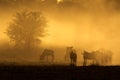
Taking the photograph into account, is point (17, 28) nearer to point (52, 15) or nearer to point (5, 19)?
point (5, 19)

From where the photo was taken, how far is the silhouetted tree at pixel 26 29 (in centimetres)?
8019

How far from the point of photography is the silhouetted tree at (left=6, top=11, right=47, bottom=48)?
80188 mm

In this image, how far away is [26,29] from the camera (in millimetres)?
83062

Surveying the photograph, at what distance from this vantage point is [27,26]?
83812mm

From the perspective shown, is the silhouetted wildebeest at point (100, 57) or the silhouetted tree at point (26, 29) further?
the silhouetted tree at point (26, 29)
